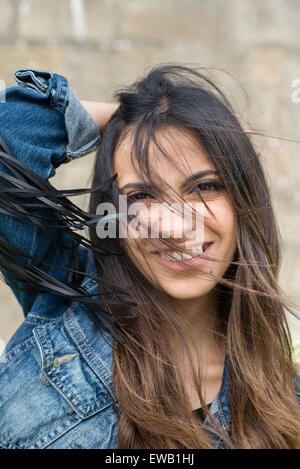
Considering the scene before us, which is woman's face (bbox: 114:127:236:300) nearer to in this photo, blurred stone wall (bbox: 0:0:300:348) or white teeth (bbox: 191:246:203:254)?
white teeth (bbox: 191:246:203:254)

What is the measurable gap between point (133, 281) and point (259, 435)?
Answer: 39 centimetres

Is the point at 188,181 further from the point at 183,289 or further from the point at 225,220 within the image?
the point at 183,289

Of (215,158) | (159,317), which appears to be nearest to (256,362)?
(159,317)

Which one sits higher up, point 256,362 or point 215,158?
point 215,158

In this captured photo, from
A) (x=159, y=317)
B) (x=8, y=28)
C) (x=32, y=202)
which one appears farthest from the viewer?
(x=8, y=28)

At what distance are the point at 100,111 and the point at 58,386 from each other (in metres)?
0.58

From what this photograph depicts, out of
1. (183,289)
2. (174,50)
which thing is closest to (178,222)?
(183,289)

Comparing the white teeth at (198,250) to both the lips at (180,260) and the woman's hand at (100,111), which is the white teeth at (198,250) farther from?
the woman's hand at (100,111)

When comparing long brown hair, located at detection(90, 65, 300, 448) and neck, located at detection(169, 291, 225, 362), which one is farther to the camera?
neck, located at detection(169, 291, 225, 362)

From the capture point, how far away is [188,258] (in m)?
0.94

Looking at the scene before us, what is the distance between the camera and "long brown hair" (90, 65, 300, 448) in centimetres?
92

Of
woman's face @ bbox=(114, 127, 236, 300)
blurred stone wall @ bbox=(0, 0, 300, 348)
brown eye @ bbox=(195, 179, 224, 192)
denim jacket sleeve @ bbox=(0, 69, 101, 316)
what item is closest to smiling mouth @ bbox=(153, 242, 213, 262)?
woman's face @ bbox=(114, 127, 236, 300)

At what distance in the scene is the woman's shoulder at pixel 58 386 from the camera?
885 millimetres

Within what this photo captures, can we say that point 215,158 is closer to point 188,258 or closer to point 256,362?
point 188,258
